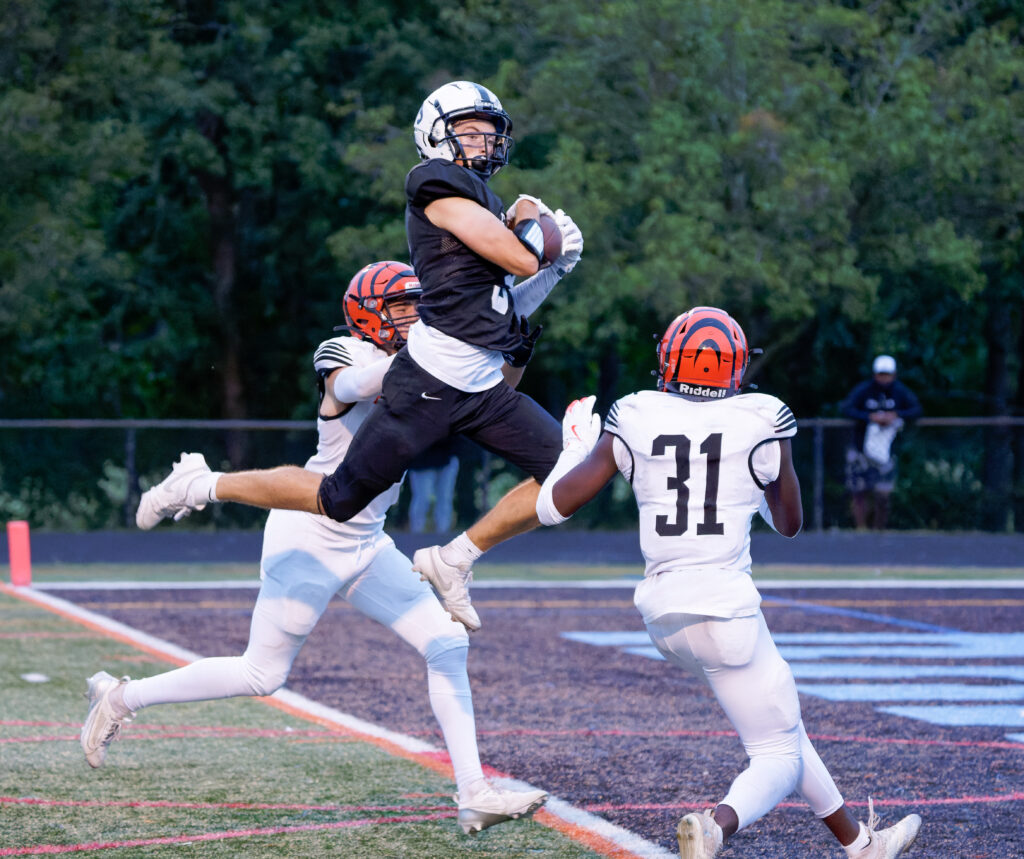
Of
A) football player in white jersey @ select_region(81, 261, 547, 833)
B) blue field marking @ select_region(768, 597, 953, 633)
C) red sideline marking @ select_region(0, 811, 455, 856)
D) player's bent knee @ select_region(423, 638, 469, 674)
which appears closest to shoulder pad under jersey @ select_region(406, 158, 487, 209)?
football player in white jersey @ select_region(81, 261, 547, 833)

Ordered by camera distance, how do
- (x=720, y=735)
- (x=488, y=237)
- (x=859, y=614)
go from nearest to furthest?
1. (x=488, y=237)
2. (x=720, y=735)
3. (x=859, y=614)

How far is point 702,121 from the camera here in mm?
20594

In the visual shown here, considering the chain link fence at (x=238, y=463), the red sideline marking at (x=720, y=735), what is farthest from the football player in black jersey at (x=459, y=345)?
the chain link fence at (x=238, y=463)

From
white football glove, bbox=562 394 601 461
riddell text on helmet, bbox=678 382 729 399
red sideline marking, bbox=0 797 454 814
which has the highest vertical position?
riddell text on helmet, bbox=678 382 729 399

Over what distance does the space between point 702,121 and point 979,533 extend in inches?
246

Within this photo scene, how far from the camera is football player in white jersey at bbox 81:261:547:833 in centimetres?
579

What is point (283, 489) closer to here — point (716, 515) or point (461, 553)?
point (461, 553)

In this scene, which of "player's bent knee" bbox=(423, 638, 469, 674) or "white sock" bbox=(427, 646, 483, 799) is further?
"player's bent knee" bbox=(423, 638, 469, 674)

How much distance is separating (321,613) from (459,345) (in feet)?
3.65

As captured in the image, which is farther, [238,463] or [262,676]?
[238,463]

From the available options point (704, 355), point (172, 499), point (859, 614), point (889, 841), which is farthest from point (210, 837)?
point (859, 614)

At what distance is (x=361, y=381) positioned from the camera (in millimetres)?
5590

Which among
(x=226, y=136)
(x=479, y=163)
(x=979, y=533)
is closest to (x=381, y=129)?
(x=226, y=136)

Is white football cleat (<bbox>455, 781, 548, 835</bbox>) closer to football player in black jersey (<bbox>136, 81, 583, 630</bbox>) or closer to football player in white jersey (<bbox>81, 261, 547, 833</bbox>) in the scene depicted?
football player in white jersey (<bbox>81, 261, 547, 833</bbox>)
